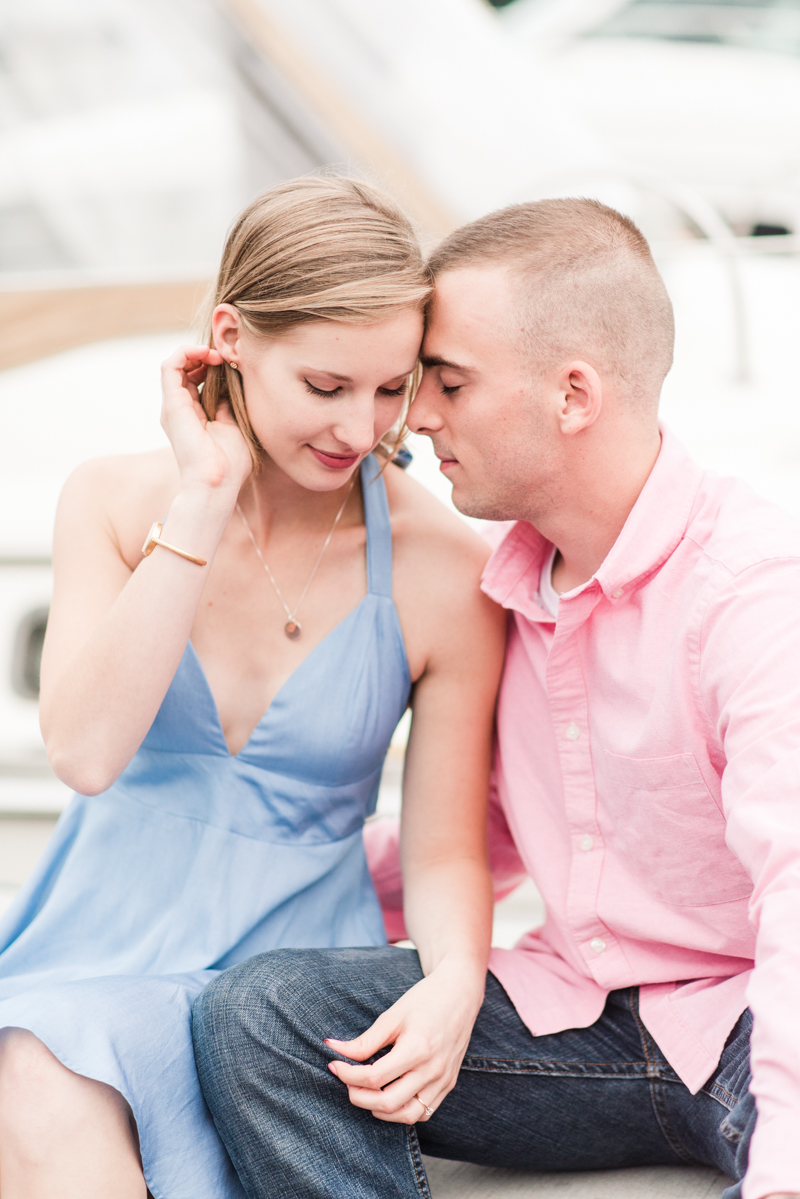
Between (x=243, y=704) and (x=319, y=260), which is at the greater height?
(x=319, y=260)

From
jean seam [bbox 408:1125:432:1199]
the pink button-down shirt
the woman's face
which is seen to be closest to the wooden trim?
the woman's face

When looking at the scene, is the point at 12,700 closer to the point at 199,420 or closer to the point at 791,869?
the point at 199,420

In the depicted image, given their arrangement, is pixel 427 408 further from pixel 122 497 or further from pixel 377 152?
pixel 377 152

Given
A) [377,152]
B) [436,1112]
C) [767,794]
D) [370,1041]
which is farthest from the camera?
[377,152]

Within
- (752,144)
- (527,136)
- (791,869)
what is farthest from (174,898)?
(752,144)

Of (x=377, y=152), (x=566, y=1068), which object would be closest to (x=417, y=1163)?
(x=566, y=1068)

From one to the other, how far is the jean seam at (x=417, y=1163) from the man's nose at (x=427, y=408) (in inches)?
27.4

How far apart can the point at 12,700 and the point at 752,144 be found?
13.1 ft

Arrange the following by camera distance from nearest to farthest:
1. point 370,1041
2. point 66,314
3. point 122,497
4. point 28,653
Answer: point 370,1041 → point 122,497 → point 28,653 → point 66,314

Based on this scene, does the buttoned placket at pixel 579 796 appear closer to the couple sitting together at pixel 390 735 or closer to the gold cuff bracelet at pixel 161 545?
the couple sitting together at pixel 390 735

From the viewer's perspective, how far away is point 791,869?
29.7 inches

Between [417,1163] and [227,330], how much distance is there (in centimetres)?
85

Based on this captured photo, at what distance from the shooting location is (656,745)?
3.29 feet

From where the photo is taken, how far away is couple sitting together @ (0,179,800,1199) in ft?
3.06
